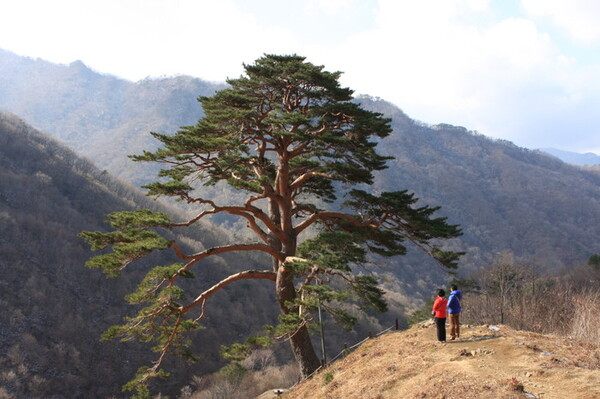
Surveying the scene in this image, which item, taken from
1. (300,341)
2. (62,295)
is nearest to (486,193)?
(62,295)

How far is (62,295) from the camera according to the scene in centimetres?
5153

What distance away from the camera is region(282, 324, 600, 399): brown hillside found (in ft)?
24.7

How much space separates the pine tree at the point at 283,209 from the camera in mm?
11375

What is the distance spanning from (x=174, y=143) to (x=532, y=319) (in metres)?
23.5

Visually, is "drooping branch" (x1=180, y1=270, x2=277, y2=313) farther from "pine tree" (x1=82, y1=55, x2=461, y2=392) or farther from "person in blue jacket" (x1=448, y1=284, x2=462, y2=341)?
"person in blue jacket" (x1=448, y1=284, x2=462, y2=341)

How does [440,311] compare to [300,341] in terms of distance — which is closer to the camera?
[440,311]

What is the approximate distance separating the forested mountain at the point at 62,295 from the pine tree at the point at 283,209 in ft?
108

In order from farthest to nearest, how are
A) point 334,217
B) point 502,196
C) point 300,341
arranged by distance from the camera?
point 502,196 < point 334,217 < point 300,341

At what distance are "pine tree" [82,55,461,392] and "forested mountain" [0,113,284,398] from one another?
1298 inches

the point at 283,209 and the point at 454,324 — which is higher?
Result: the point at 283,209

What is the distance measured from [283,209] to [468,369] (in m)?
7.22

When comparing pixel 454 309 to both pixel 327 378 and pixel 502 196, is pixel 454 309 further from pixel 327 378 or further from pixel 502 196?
pixel 502 196

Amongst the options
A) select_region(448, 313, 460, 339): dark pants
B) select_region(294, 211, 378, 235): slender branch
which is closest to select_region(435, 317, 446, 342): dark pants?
select_region(448, 313, 460, 339): dark pants

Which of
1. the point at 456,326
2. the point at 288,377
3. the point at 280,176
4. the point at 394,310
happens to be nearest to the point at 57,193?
the point at 288,377
